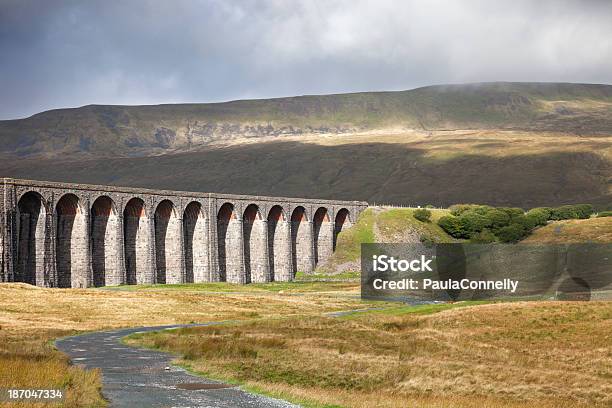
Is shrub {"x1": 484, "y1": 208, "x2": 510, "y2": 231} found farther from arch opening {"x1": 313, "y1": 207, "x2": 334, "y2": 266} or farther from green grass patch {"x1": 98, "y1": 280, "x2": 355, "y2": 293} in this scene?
green grass patch {"x1": 98, "y1": 280, "x2": 355, "y2": 293}

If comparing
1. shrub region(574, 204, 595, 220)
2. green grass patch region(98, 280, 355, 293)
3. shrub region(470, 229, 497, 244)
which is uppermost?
shrub region(574, 204, 595, 220)

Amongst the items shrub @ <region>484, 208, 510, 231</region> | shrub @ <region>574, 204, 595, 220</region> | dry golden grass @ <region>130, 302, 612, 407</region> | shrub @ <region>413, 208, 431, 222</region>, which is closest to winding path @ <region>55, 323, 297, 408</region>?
dry golden grass @ <region>130, 302, 612, 407</region>

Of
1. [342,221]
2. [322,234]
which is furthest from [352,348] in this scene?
[342,221]

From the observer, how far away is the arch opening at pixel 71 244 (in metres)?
93.1

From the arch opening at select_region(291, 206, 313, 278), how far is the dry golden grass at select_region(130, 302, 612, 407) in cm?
7913

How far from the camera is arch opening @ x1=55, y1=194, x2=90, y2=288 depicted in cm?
9306

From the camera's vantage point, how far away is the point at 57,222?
3681 inches

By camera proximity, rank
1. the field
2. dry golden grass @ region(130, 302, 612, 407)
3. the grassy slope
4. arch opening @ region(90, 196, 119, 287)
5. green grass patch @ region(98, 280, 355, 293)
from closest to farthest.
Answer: the field → dry golden grass @ region(130, 302, 612, 407) → green grass patch @ region(98, 280, 355, 293) → arch opening @ region(90, 196, 119, 287) → the grassy slope

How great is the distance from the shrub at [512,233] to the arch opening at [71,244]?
272 feet

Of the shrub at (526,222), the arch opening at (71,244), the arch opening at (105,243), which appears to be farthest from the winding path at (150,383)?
the shrub at (526,222)

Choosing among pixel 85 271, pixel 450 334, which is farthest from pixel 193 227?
pixel 450 334

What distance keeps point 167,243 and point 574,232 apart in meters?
74.2

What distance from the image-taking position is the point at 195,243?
117m

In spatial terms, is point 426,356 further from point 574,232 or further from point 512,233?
point 512,233
